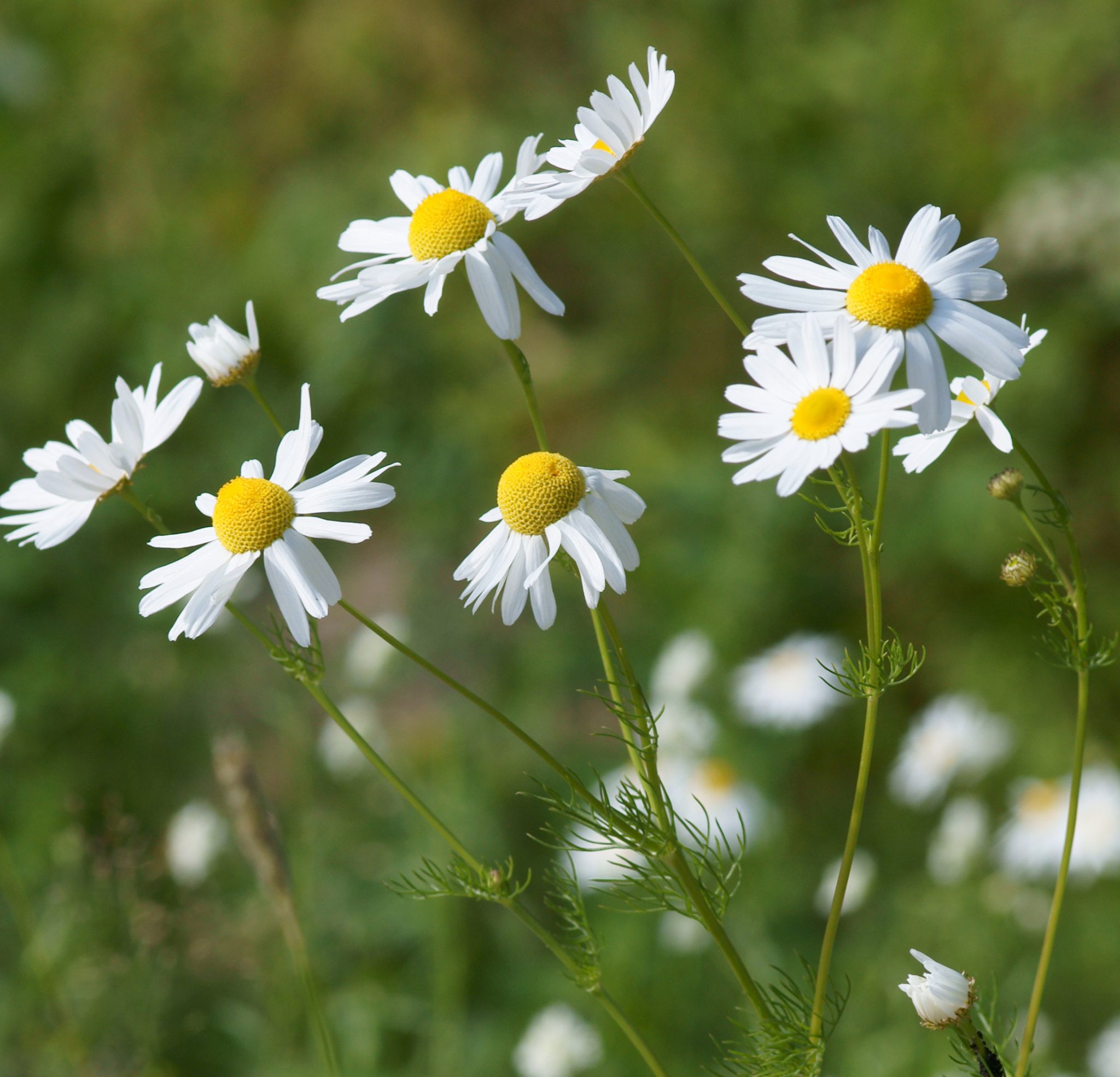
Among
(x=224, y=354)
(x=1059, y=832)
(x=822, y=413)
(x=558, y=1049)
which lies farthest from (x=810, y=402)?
(x=1059, y=832)

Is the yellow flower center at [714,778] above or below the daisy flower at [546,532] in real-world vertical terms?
below

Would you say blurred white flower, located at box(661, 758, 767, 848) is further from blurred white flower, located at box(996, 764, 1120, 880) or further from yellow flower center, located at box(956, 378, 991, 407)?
yellow flower center, located at box(956, 378, 991, 407)

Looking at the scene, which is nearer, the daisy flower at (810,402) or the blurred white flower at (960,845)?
the daisy flower at (810,402)

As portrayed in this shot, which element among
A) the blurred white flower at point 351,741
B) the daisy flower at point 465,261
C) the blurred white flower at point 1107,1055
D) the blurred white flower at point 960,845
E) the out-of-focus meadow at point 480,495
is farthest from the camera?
the blurred white flower at point 351,741

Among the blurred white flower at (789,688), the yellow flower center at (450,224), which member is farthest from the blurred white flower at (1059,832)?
the yellow flower center at (450,224)

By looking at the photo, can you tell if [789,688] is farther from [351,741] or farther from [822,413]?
[822,413]

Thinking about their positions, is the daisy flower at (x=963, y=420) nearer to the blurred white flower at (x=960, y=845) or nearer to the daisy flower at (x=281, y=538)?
the daisy flower at (x=281, y=538)

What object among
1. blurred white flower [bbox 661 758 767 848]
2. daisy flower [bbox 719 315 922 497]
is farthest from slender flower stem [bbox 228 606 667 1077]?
blurred white flower [bbox 661 758 767 848]

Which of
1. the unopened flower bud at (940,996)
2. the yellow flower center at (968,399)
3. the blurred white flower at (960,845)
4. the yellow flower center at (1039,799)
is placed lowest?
the yellow flower center at (1039,799)
